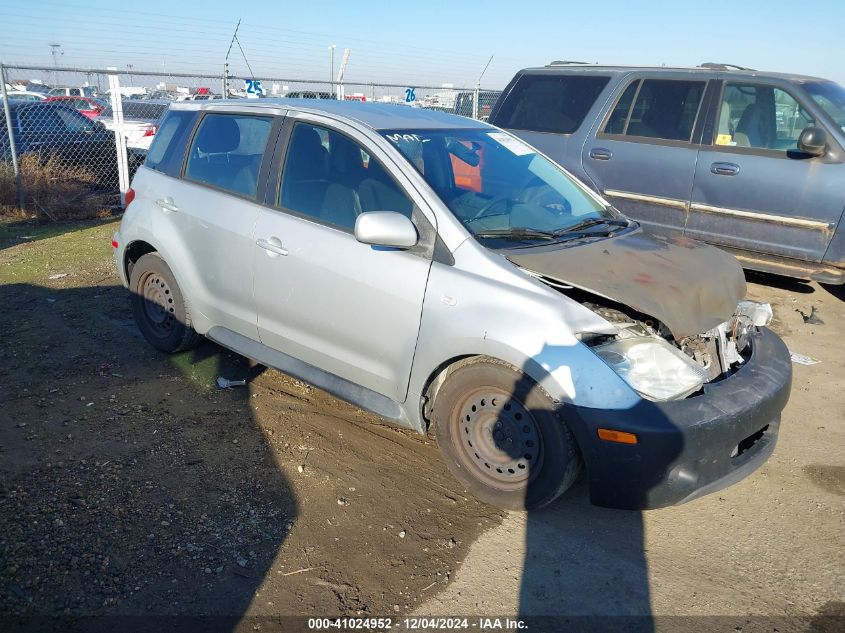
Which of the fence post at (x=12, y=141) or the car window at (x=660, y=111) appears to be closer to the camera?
the car window at (x=660, y=111)

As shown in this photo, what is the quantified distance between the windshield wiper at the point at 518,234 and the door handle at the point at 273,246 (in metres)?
1.18

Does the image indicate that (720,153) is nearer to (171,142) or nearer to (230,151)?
(230,151)

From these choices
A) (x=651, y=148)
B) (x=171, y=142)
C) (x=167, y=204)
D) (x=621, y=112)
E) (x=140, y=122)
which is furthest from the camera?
(x=140, y=122)

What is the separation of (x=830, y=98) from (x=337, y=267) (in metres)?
5.28

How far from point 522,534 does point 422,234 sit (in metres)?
1.52

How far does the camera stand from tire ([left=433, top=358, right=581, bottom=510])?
303 cm

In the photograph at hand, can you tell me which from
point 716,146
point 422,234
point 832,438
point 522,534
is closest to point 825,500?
point 832,438

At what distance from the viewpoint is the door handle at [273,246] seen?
3881mm

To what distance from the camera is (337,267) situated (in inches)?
143

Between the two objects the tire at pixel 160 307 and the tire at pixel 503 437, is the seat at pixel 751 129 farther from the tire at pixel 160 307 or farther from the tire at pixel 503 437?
the tire at pixel 160 307

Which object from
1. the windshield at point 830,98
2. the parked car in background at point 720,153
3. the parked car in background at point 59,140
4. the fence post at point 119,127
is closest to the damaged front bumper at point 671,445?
the parked car in background at point 720,153

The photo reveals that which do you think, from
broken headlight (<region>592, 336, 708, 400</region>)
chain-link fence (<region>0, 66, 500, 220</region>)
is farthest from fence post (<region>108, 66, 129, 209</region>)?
broken headlight (<region>592, 336, 708, 400</region>)

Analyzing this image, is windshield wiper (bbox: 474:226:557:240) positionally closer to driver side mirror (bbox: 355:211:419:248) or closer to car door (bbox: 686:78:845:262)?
driver side mirror (bbox: 355:211:419:248)

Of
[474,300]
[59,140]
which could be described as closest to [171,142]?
[474,300]
